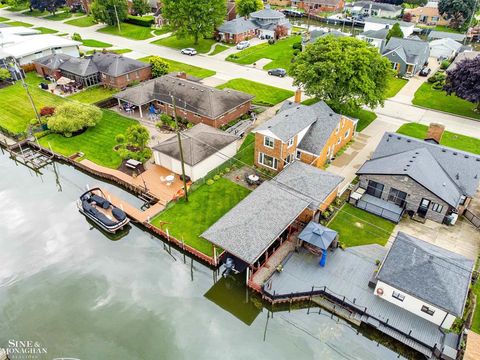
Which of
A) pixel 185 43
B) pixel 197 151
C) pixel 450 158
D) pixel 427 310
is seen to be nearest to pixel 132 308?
pixel 197 151

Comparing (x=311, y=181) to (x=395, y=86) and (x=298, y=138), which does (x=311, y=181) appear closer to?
(x=298, y=138)

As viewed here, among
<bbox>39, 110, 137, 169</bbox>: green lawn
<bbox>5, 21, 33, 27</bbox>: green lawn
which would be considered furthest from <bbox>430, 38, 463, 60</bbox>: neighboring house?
<bbox>5, 21, 33, 27</bbox>: green lawn

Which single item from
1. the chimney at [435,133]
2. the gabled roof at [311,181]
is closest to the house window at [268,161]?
the gabled roof at [311,181]

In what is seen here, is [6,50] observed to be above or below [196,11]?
below

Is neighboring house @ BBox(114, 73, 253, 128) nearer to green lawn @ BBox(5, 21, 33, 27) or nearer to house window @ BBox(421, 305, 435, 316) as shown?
house window @ BBox(421, 305, 435, 316)

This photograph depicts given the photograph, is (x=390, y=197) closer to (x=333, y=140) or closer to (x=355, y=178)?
(x=355, y=178)

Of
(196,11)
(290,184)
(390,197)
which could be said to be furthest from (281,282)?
(196,11)
